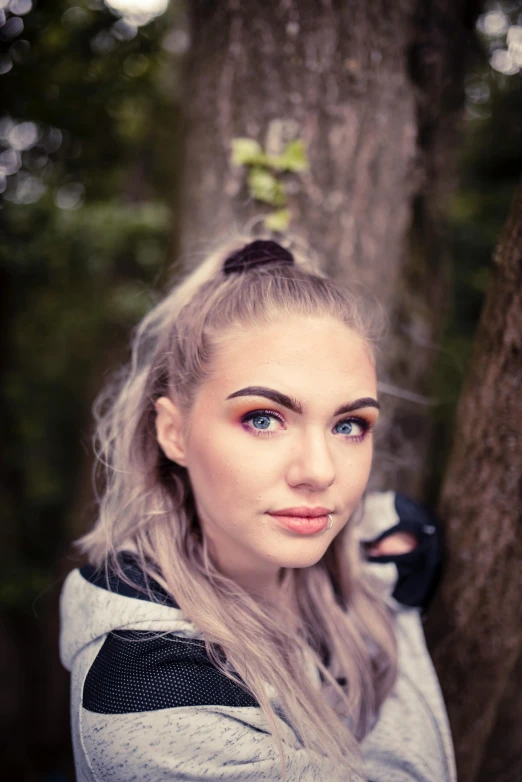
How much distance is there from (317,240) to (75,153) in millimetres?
2054

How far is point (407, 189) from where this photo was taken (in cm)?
257

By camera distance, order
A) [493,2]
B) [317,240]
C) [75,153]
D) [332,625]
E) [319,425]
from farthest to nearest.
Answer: [75,153] → [493,2] → [317,240] → [332,625] → [319,425]

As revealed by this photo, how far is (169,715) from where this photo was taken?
4.49 feet

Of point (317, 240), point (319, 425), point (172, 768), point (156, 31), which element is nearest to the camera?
point (172, 768)

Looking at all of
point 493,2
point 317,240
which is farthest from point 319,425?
point 493,2

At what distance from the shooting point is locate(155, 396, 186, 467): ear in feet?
5.82

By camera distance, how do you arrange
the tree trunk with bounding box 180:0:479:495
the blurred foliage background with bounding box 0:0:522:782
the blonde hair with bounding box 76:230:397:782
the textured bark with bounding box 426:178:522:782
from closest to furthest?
the blonde hair with bounding box 76:230:397:782
the textured bark with bounding box 426:178:522:782
the tree trunk with bounding box 180:0:479:495
the blurred foliage background with bounding box 0:0:522:782

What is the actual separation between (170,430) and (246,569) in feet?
1.77

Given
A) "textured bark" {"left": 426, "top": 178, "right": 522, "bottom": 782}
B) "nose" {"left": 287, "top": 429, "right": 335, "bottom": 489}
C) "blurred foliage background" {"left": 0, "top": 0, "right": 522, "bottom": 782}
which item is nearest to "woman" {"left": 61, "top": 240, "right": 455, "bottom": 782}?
"nose" {"left": 287, "top": 429, "right": 335, "bottom": 489}

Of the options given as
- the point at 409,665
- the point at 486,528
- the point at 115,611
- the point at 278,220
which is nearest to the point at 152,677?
the point at 115,611

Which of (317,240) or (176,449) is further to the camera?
(317,240)

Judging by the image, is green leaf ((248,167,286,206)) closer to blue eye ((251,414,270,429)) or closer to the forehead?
the forehead

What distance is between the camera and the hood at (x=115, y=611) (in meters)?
1.54

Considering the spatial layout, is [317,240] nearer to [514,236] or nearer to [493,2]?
[514,236]
